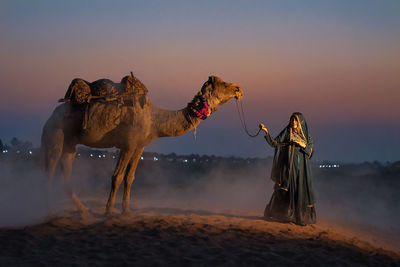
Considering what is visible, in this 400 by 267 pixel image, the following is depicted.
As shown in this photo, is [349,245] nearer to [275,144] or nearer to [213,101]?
[275,144]

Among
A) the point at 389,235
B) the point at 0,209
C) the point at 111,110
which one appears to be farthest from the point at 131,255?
the point at 389,235

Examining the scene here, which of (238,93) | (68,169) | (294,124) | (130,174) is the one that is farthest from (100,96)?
(294,124)

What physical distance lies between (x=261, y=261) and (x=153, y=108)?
475 cm

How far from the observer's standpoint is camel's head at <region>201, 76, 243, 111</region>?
976 centimetres

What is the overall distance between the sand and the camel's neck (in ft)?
6.56

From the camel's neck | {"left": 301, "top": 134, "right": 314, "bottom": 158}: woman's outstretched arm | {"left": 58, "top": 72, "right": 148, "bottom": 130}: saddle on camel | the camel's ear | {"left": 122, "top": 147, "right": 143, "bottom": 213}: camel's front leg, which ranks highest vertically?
the camel's ear

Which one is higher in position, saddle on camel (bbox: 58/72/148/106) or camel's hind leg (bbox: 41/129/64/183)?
saddle on camel (bbox: 58/72/148/106)

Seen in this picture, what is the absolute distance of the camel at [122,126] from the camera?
9.69m

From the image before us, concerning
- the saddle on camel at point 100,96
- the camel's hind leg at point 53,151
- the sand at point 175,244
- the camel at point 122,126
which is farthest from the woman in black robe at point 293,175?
the camel's hind leg at point 53,151

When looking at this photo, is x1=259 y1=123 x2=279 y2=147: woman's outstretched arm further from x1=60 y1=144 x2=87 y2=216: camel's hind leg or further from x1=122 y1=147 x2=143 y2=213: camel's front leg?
x1=60 y1=144 x2=87 y2=216: camel's hind leg

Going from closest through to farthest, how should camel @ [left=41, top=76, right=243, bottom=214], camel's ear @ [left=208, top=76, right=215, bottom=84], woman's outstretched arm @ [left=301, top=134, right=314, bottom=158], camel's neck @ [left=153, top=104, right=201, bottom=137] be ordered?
camel @ [left=41, top=76, right=243, bottom=214], camel's ear @ [left=208, top=76, right=215, bottom=84], camel's neck @ [left=153, top=104, right=201, bottom=137], woman's outstretched arm @ [left=301, top=134, right=314, bottom=158]

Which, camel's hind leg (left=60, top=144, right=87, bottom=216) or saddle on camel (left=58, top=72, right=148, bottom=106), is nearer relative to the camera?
saddle on camel (left=58, top=72, right=148, bottom=106)

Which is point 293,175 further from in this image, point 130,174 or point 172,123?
point 130,174

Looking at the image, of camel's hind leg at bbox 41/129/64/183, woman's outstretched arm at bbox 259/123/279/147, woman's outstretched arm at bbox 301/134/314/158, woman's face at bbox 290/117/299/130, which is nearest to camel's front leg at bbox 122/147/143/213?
camel's hind leg at bbox 41/129/64/183
